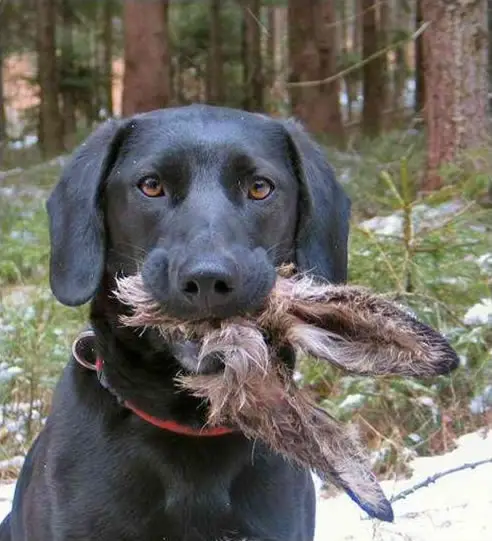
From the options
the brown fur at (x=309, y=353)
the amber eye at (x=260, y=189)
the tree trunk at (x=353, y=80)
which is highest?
the amber eye at (x=260, y=189)

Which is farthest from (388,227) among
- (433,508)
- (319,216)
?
(319,216)

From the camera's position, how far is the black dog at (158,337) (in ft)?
9.39

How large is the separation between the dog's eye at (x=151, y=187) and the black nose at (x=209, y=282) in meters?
0.49

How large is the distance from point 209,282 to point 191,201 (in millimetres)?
449

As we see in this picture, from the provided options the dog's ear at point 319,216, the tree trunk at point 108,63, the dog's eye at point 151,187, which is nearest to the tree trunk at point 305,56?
the tree trunk at point 108,63

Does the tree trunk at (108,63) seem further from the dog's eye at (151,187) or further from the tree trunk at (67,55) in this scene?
the dog's eye at (151,187)

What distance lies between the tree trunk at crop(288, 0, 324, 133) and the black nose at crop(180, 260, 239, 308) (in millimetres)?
12930

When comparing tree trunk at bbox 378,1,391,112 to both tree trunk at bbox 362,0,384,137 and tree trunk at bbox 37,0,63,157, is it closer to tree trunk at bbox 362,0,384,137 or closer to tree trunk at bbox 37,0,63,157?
tree trunk at bbox 362,0,384,137

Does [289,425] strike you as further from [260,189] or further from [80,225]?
[80,225]

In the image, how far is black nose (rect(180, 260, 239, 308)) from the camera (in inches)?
97.3

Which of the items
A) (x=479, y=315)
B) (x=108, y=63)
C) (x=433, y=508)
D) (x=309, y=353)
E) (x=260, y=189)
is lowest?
(x=108, y=63)

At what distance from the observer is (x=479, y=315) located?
5.24m

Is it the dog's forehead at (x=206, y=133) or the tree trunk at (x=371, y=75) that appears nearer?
the dog's forehead at (x=206, y=133)

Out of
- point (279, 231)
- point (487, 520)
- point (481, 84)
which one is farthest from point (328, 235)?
point (481, 84)
